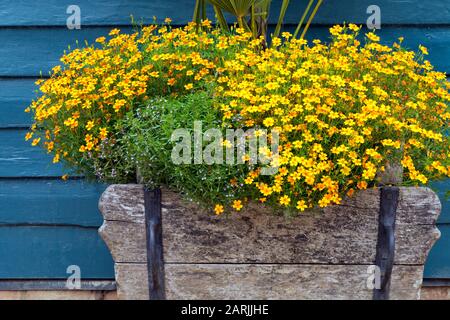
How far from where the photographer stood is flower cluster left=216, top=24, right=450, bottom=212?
132 cm

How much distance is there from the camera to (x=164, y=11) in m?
2.05

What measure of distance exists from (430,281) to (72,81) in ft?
5.66

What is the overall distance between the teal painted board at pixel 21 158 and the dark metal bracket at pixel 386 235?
4.36ft

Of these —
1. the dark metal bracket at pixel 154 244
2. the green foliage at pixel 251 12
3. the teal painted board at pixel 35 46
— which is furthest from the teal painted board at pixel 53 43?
the dark metal bracket at pixel 154 244

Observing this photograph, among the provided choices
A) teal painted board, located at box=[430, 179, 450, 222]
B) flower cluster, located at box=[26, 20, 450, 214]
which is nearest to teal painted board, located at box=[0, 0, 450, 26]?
flower cluster, located at box=[26, 20, 450, 214]

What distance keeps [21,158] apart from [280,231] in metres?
1.27

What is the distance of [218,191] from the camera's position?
132 cm

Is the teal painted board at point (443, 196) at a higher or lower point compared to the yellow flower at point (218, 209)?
lower

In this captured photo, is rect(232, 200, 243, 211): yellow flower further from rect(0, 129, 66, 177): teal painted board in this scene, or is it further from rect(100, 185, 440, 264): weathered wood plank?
rect(0, 129, 66, 177): teal painted board

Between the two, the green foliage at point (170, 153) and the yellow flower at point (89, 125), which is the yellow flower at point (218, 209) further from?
the yellow flower at point (89, 125)

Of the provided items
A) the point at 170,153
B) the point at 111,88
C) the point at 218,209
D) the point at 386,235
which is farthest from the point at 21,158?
the point at 386,235

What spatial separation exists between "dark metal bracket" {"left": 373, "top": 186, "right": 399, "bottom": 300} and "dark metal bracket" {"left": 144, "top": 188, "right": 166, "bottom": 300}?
60 centimetres

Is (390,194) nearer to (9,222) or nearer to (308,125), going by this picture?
(308,125)

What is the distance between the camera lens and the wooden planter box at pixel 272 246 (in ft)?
4.62
